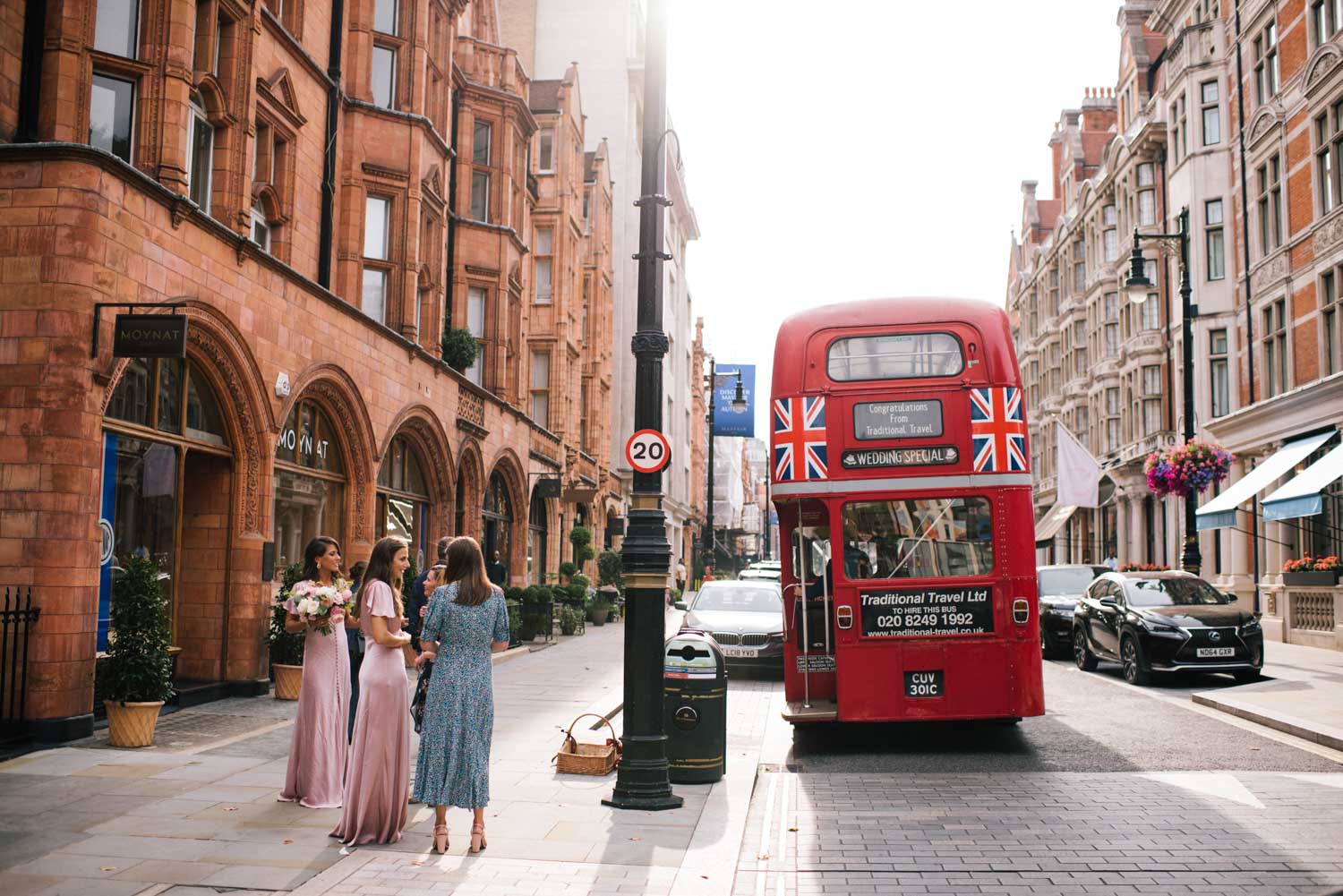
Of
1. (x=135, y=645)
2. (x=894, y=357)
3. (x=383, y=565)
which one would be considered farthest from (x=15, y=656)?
(x=894, y=357)

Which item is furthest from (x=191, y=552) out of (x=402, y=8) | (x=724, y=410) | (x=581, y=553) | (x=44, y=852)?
(x=724, y=410)

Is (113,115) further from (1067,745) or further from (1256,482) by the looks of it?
(1256,482)

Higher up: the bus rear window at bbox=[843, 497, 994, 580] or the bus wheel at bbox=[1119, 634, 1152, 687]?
the bus rear window at bbox=[843, 497, 994, 580]

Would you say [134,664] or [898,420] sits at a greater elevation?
[898,420]

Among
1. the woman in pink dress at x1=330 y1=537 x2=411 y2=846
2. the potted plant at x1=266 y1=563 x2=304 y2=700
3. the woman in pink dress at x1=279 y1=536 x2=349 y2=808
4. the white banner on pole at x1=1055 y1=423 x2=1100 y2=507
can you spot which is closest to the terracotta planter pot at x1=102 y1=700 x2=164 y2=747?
the woman in pink dress at x1=279 y1=536 x2=349 y2=808

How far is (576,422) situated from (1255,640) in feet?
81.0

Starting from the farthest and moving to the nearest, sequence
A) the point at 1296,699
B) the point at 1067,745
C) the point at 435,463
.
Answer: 1. the point at 435,463
2. the point at 1296,699
3. the point at 1067,745

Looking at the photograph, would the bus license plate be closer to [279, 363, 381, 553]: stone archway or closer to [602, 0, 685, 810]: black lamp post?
[602, 0, 685, 810]: black lamp post

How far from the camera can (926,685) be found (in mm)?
10992

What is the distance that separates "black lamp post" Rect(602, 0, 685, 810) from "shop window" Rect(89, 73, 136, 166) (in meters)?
6.35

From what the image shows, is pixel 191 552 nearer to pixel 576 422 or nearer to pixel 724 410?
pixel 576 422

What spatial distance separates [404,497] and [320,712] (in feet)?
42.5

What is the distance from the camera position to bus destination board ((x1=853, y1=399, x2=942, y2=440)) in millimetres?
11086

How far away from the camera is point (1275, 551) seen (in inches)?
1059
